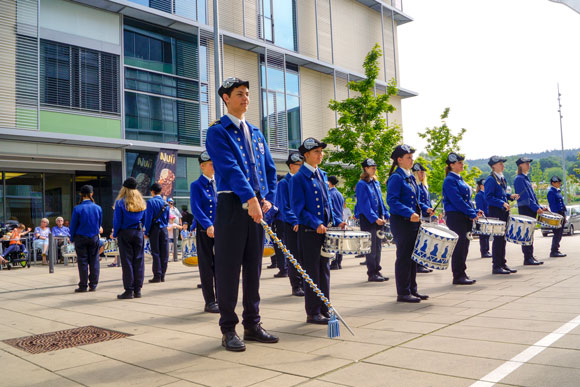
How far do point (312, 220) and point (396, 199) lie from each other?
1.77m

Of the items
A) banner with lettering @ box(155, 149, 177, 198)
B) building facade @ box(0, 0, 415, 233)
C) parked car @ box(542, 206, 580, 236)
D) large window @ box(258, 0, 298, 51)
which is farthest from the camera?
large window @ box(258, 0, 298, 51)

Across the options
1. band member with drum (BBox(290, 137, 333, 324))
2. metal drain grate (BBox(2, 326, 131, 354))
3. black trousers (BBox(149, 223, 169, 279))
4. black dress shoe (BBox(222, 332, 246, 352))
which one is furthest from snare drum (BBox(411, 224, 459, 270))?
black trousers (BBox(149, 223, 169, 279))

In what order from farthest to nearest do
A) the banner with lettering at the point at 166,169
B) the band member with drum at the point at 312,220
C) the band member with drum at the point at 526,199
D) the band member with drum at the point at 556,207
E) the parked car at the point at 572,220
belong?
the parked car at the point at 572,220 → the banner with lettering at the point at 166,169 → the band member with drum at the point at 556,207 → the band member with drum at the point at 526,199 → the band member with drum at the point at 312,220

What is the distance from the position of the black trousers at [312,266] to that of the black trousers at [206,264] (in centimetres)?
180

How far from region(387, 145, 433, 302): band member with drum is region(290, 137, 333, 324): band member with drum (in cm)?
137

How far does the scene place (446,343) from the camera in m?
4.52

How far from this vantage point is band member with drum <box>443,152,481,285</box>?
834 centimetres

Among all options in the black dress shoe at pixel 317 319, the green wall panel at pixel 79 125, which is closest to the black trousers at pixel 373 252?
the black dress shoe at pixel 317 319

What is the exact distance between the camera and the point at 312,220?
19.1 feet

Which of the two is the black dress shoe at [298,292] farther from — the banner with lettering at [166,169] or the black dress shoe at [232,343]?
the banner with lettering at [166,169]

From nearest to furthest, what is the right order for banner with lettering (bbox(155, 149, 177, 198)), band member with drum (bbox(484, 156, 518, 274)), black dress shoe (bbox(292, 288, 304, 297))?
black dress shoe (bbox(292, 288, 304, 297)) → band member with drum (bbox(484, 156, 518, 274)) → banner with lettering (bbox(155, 149, 177, 198))

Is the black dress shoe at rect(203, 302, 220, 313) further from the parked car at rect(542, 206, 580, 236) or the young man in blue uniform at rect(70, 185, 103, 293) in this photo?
the parked car at rect(542, 206, 580, 236)

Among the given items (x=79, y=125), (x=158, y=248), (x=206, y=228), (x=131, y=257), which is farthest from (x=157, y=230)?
(x=79, y=125)

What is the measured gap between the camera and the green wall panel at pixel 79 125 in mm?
18469
